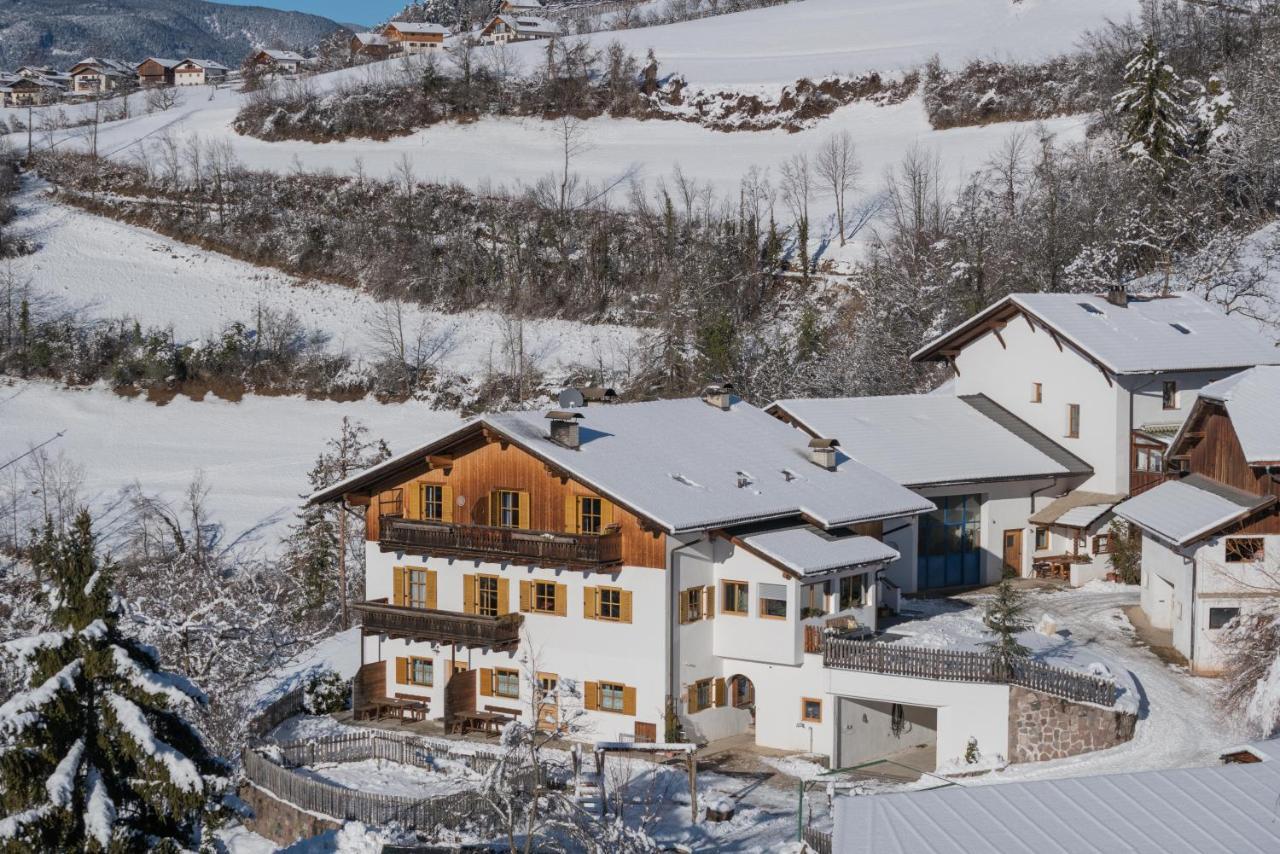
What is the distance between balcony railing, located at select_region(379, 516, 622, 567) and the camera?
3256cm

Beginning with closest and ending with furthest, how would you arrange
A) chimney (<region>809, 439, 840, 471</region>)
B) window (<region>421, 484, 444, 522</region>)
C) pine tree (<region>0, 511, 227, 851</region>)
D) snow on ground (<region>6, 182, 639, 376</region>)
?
1. pine tree (<region>0, 511, 227, 851</region>)
2. window (<region>421, 484, 444, 522</region>)
3. chimney (<region>809, 439, 840, 471</region>)
4. snow on ground (<region>6, 182, 639, 376</region>)

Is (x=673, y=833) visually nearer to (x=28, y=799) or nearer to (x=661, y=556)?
(x=661, y=556)

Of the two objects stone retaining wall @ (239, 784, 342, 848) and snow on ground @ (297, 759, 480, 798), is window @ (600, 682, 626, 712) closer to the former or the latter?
snow on ground @ (297, 759, 480, 798)

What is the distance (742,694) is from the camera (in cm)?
3406

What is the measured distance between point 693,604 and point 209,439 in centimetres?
4656

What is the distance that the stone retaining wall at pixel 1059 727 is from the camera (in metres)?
29.6

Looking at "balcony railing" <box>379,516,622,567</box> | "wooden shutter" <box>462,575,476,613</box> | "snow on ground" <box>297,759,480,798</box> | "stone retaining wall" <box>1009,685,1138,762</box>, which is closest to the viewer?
"snow on ground" <box>297,759,480,798</box>

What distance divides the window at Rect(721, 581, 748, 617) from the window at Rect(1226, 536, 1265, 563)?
10694 millimetres

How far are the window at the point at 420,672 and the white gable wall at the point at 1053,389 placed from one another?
21.3 metres

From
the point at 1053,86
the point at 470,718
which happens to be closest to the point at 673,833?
the point at 470,718

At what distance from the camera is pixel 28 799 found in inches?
729

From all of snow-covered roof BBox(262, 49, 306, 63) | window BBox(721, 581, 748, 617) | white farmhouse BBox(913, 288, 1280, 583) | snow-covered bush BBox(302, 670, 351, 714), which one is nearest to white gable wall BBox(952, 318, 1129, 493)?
white farmhouse BBox(913, 288, 1280, 583)

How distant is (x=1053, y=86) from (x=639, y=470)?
7198 cm

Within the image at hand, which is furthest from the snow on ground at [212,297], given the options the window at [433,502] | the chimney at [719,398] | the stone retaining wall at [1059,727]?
the stone retaining wall at [1059,727]
